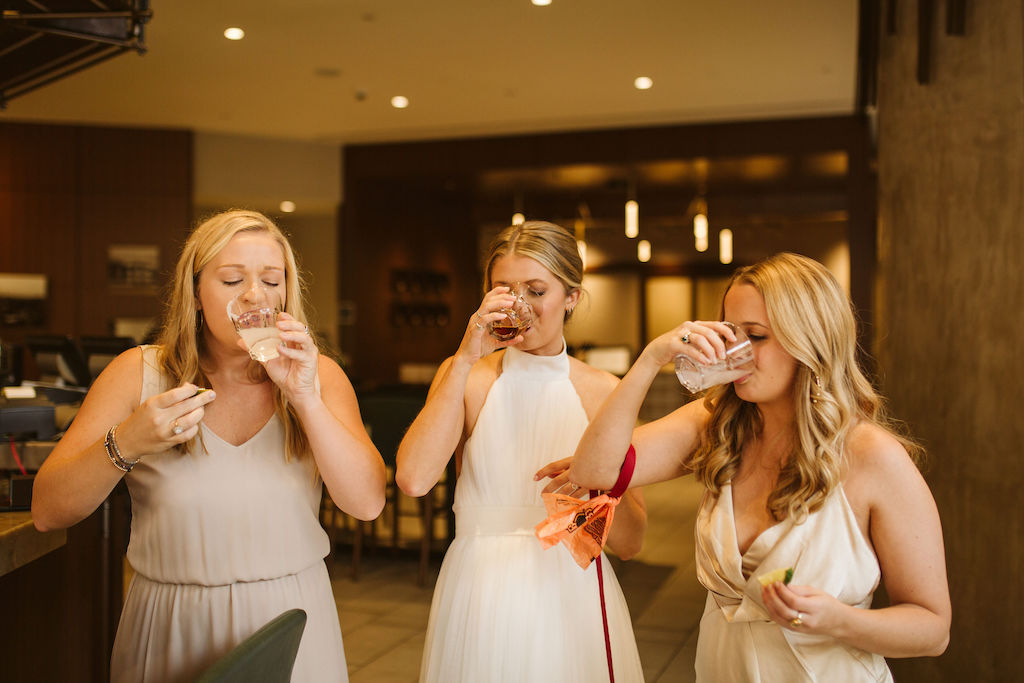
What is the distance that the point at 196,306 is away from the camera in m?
1.72

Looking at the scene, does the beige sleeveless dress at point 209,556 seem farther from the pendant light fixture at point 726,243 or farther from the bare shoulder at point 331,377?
the pendant light fixture at point 726,243

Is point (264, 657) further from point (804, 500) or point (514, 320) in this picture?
point (804, 500)

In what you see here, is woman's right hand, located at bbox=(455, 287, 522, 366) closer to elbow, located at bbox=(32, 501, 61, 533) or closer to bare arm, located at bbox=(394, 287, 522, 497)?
bare arm, located at bbox=(394, 287, 522, 497)

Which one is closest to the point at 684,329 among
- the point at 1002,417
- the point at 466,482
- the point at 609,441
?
the point at 609,441

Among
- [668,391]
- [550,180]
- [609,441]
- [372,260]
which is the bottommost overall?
[668,391]

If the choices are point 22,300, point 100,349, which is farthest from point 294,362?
point 22,300

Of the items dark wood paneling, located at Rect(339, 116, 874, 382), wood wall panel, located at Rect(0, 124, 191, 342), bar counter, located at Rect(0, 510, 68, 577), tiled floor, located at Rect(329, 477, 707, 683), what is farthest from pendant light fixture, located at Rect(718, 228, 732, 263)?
bar counter, located at Rect(0, 510, 68, 577)

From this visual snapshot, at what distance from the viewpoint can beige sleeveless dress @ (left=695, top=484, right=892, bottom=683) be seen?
148cm

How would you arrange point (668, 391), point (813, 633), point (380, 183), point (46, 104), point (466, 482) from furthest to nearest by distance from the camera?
point (668, 391) < point (380, 183) < point (46, 104) < point (466, 482) < point (813, 633)

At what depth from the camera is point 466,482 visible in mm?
1963

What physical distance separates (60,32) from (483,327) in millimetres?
3258

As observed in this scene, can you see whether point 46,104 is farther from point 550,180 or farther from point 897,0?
point 897,0

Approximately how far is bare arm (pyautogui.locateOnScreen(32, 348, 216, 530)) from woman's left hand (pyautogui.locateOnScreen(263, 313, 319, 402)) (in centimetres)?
14

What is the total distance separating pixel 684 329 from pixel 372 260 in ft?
32.1
